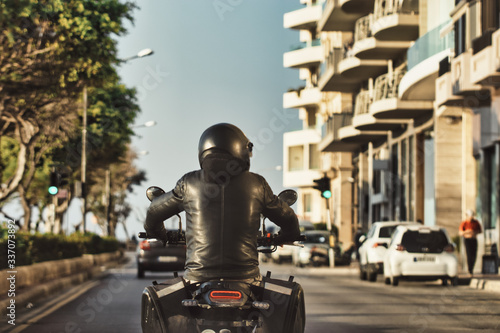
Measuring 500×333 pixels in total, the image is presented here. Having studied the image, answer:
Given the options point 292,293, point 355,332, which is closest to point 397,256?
point 355,332

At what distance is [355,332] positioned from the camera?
12.3m

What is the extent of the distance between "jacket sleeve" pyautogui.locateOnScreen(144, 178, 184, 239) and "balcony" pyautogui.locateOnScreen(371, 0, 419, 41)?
34443 mm

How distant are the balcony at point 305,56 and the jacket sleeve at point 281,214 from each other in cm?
6305

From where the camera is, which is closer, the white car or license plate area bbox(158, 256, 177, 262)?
the white car

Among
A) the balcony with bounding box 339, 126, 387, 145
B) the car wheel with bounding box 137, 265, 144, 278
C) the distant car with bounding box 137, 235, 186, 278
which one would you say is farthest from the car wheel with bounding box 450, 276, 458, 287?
the balcony with bounding box 339, 126, 387, 145

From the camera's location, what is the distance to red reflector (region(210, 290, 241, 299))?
5.39 metres

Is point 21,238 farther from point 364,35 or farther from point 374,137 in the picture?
point 374,137

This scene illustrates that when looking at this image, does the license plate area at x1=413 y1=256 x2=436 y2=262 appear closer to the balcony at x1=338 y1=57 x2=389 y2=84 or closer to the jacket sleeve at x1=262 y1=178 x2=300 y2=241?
the jacket sleeve at x1=262 y1=178 x2=300 y2=241

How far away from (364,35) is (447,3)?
357 inches

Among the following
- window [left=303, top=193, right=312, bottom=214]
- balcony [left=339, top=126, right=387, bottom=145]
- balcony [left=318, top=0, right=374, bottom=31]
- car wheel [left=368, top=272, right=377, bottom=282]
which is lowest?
car wheel [left=368, top=272, right=377, bottom=282]

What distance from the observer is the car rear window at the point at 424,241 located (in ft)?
78.8

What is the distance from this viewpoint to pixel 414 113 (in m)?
40.3

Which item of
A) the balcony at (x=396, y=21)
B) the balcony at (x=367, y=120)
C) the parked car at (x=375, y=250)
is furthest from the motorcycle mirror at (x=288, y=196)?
the balcony at (x=367, y=120)

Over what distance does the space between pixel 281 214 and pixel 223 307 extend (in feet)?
2.94
